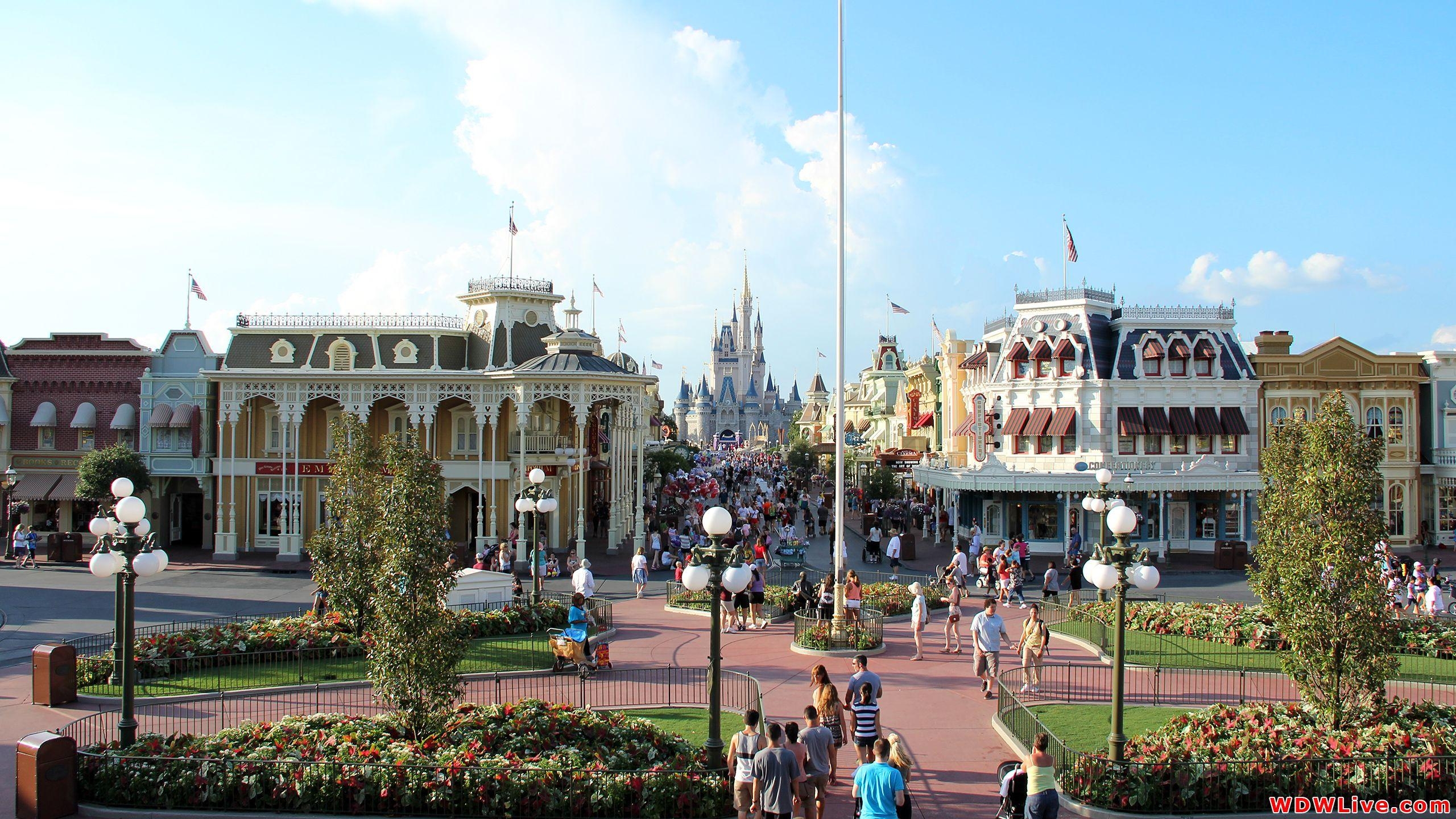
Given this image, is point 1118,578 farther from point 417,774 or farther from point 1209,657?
point 1209,657

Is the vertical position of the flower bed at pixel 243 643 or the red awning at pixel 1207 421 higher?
the red awning at pixel 1207 421

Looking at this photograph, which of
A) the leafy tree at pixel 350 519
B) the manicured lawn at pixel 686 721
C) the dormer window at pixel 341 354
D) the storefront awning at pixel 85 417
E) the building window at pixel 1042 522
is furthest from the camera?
the storefront awning at pixel 85 417

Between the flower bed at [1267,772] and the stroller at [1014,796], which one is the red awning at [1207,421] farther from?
the stroller at [1014,796]

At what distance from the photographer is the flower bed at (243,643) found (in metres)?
16.8

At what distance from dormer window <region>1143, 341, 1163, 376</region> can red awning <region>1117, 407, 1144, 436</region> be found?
5.08 feet

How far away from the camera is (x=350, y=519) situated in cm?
1516

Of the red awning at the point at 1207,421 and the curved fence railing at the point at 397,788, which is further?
the red awning at the point at 1207,421

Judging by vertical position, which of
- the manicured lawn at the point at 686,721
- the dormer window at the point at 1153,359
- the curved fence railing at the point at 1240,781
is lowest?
the manicured lawn at the point at 686,721

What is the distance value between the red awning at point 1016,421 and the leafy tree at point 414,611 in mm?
29539

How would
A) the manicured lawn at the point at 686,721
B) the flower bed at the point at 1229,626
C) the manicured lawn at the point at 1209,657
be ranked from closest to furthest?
the manicured lawn at the point at 686,721
the manicured lawn at the point at 1209,657
the flower bed at the point at 1229,626

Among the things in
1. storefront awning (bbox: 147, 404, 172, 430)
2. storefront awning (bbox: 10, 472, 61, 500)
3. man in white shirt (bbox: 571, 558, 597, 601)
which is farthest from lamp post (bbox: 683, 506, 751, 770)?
storefront awning (bbox: 10, 472, 61, 500)

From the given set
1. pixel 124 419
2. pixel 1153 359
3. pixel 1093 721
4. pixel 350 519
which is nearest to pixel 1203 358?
pixel 1153 359

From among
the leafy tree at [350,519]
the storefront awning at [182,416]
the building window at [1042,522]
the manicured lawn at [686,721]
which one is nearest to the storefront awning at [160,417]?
the storefront awning at [182,416]

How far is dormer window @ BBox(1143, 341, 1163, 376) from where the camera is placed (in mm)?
36844
